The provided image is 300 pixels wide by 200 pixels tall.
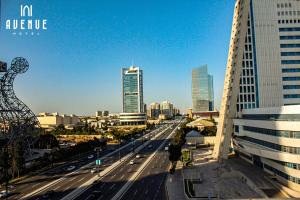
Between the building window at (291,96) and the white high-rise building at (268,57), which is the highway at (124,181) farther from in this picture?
the building window at (291,96)

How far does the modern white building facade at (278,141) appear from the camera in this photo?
4975 cm

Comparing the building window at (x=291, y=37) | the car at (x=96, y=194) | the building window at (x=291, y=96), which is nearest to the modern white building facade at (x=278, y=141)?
the building window at (x=291, y=96)

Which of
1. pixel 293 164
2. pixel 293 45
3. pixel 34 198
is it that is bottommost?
pixel 34 198

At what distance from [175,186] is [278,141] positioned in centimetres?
2163

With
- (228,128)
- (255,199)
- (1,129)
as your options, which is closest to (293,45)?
(228,128)

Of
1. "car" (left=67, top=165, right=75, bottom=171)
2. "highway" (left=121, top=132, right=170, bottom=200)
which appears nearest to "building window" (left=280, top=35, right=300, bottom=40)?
"highway" (left=121, top=132, right=170, bottom=200)

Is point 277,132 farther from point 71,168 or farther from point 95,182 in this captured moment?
point 71,168

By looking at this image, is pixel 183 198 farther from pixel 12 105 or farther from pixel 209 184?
pixel 12 105

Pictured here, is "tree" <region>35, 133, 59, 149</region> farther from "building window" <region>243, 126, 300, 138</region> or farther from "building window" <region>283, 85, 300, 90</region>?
"building window" <region>283, 85, 300, 90</region>

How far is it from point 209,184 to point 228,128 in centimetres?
2755

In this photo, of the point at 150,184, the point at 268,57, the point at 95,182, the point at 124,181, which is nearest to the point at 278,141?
the point at 150,184

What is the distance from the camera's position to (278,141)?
53.7 m

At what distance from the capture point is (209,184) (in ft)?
188

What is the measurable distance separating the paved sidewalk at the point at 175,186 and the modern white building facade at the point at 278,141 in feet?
58.4
